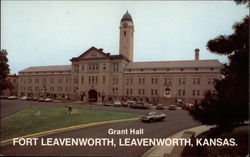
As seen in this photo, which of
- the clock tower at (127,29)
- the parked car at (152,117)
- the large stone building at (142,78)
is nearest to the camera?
the clock tower at (127,29)

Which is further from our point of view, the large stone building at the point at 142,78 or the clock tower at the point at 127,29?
the large stone building at the point at 142,78

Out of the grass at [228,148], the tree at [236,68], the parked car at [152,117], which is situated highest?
the tree at [236,68]

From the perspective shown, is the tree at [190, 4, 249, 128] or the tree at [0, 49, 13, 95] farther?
the tree at [0, 49, 13, 95]

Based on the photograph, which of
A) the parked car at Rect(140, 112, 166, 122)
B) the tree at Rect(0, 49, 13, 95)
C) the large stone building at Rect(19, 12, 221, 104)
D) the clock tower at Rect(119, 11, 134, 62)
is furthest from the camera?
the large stone building at Rect(19, 12, 221, 104)

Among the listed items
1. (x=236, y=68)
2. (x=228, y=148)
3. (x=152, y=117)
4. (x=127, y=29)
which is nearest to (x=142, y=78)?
(x=152, y=117)

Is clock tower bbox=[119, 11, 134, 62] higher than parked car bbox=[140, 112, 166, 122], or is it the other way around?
clock tower bbox=[119, 11, 134, 62]

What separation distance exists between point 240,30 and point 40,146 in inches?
285

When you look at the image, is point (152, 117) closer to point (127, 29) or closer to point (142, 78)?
point (127, 29)

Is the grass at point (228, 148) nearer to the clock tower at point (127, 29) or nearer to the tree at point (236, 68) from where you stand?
the tree at point (236, 68)

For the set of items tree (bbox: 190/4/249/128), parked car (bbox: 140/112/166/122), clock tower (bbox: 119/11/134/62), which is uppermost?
clock tower (bbox: 119/11/134/62)

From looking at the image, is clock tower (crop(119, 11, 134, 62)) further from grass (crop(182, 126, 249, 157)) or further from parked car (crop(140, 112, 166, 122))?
parked car (crop(140, 112, 166, 122))

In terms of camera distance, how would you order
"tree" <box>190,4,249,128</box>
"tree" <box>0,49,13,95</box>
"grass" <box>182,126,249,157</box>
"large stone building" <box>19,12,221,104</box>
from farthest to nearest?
"large stone building" <box>19,12,221,104</box>, "tree" <box>0,49,13,95</box>, "grass" <box>182,126,249,157</box>, "tree" <box>190,4,249,128</box>

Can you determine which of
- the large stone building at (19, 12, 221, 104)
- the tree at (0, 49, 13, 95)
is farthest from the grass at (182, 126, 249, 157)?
the large stone building at (19, 12, 221, 104)

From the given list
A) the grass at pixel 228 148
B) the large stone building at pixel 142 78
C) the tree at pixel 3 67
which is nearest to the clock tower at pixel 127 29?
the large stone building at pixel 142 78
